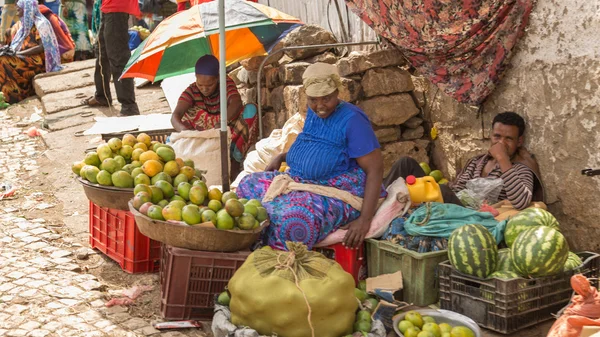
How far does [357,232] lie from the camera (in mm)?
4727

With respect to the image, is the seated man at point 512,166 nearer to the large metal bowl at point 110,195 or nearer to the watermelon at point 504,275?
the watermelon at point 504,275

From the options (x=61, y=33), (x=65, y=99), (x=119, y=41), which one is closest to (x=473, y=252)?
(x=119, y=41)

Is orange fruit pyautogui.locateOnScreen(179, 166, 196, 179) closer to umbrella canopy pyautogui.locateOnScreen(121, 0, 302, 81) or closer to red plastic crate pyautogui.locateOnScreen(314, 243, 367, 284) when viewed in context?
red plastic crate pyautogui.locateOnScreen(314, 243, 367, 284)

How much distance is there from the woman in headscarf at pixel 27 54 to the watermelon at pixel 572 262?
11.0m

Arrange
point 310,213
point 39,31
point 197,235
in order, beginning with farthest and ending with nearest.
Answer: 1. point 39,31
2. point 310,213
3. point 197,235

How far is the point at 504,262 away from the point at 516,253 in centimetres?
16

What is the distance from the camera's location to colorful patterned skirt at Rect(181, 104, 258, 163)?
23.0ft

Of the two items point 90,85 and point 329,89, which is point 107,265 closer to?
point 329,89

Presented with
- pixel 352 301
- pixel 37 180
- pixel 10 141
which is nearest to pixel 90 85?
A: pixel 10 141

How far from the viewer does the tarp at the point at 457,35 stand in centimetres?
515

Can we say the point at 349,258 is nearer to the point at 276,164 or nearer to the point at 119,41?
the point at 276,164

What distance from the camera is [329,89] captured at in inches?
184

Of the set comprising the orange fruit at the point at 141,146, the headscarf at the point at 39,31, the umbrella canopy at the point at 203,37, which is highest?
the headscarf at the point at 39,31

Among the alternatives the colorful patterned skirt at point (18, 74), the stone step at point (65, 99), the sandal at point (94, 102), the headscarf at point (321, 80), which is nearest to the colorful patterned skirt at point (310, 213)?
the headscarf at point (321, 80)
